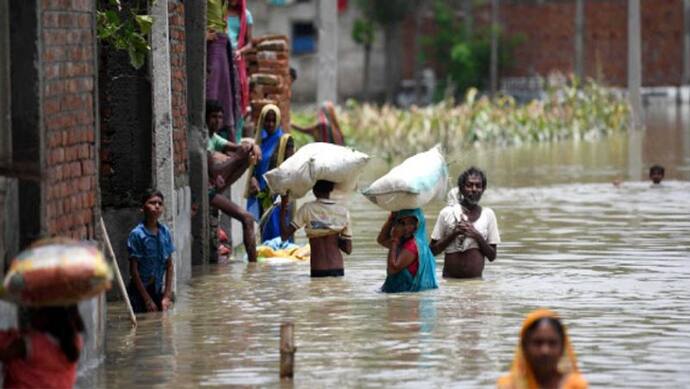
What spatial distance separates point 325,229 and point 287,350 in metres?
4.89

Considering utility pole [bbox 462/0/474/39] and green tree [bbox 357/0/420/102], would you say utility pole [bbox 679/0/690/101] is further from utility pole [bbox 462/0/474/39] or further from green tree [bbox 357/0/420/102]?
green tree [bbox 357/0/420/102]

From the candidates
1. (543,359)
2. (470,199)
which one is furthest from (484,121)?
(543,359)

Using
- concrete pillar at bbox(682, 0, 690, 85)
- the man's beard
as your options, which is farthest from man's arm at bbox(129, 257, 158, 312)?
concrete pillar at bbox(682, 0, 690, 85)

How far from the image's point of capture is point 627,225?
19.4 meters

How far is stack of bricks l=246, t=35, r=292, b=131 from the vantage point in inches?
861

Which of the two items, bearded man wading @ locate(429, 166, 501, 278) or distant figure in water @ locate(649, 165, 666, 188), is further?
distant figure in water @ locate(649, 165, 666, 188)

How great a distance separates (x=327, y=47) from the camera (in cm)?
3169

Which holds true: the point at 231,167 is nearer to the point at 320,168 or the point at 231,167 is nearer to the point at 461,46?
the point at 320,168

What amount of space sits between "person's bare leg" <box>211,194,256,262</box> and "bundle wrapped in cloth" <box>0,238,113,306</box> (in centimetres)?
876

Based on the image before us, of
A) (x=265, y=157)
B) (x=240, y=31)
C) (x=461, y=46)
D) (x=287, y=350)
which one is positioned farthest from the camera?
(x=461, y=46)

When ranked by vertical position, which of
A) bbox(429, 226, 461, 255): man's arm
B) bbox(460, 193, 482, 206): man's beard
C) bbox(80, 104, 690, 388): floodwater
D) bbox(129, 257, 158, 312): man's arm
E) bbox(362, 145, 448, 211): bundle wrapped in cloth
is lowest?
bbox(80, 104, 690, 388): floodwater

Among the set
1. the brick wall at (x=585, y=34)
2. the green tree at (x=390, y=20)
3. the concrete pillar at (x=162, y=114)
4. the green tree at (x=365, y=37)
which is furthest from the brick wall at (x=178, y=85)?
the brick wall at (x=585, y=34)

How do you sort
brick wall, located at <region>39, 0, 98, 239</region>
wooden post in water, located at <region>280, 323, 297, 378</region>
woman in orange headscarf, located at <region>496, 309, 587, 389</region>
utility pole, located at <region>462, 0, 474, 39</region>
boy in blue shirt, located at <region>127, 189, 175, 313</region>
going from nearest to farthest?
woman in orange headscarf, located at <region>496, 309, 587, 389</region> → wooden post in water, located at <region>280, 323, 297, 378</region> → brick wall, located at <region>39, 0, 98, 239</region> → boy in blue shirt, located at <region>127, 189, 175, 313</region> → utility pole, located at <region>462, 0, 474, 39</region>

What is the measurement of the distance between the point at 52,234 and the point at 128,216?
4.36 meters
